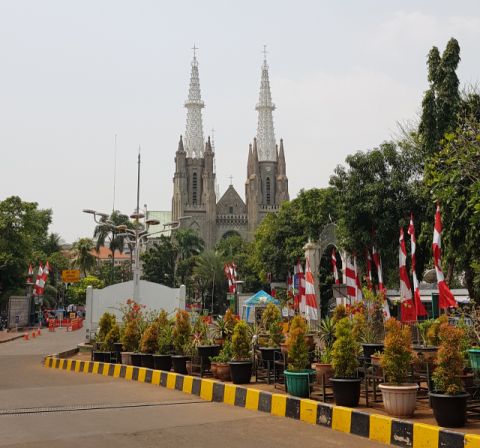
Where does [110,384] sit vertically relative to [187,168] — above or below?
below

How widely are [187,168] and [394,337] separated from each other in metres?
96.8

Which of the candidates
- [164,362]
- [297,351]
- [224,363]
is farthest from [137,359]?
[297,351]

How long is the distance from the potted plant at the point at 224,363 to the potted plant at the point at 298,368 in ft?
5.47

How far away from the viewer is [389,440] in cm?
605

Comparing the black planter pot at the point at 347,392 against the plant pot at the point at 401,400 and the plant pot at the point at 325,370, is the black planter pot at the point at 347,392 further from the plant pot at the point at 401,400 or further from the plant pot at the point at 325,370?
the plant pot at the point at 325,370

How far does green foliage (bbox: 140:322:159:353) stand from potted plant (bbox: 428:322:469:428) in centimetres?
723

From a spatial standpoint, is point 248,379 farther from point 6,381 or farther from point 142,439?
point 6,381

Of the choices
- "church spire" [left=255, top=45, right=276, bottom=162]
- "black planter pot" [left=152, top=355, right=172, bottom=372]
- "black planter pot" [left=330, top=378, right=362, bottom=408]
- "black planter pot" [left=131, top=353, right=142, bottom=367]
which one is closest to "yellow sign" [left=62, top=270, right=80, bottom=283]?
"black planter pot" [left=131, top=353, right=142, bottom=367]

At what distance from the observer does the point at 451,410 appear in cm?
591

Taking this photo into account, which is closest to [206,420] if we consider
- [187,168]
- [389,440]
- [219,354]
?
[389,440]

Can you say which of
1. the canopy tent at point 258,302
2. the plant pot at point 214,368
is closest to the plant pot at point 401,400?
the plant pot at point 214,368

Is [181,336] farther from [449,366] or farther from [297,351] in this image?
[449,366]

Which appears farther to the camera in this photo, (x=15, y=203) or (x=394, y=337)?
(x=15, y=203)

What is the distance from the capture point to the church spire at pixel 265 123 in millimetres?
104688
